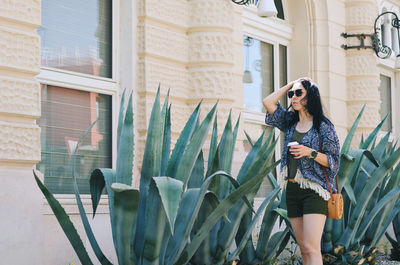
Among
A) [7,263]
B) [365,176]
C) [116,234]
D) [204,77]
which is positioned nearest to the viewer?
[116,234]

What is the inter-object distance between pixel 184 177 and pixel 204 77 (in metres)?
2.83

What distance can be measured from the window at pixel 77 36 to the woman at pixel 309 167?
2.29 meters

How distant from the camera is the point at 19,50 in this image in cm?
508

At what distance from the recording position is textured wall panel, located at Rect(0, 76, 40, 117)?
16.3 ft

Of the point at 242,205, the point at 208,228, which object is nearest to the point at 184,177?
the point at 208,228

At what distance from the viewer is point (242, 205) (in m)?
4.51

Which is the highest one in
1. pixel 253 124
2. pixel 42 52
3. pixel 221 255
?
pixel 42 52

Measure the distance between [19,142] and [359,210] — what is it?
2.79 metres

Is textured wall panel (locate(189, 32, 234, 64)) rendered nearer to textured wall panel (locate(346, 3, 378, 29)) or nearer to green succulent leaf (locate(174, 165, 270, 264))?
green succulent leaf (locate(174, 165, 270, 264))

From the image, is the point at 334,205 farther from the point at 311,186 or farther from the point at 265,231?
the point at 265,231

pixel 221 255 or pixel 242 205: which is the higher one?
pixel 242 205

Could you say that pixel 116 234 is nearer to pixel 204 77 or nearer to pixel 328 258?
pixel 328 258

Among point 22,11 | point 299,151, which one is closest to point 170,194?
point 299,151

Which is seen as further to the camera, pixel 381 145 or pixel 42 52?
pixel 381 145
